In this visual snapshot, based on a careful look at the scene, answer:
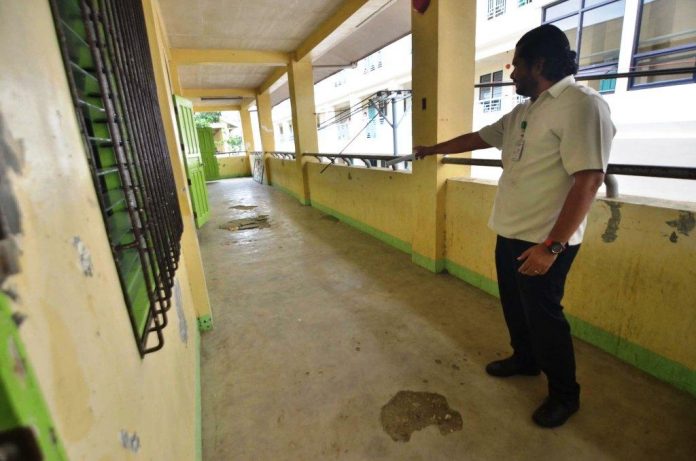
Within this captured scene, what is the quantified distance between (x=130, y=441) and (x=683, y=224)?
210 centimetres

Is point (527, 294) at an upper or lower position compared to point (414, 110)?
lower

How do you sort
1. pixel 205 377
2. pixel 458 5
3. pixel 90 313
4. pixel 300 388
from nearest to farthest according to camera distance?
pixel 90 313, pixel 300 388, pixel 205 377, pixel 458 5

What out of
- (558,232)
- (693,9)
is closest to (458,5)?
(558,232)

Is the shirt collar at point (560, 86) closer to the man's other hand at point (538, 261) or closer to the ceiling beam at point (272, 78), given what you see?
the man's other hand at point (538, 261)

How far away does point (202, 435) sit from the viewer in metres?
1.48

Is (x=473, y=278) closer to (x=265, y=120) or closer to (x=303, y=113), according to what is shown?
(x=303, y=113)

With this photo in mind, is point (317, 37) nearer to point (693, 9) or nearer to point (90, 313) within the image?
point (90, 313)

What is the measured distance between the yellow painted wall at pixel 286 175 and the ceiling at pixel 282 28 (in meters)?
1.92

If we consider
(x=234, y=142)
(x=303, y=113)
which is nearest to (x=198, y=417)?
(x=303, y=113)

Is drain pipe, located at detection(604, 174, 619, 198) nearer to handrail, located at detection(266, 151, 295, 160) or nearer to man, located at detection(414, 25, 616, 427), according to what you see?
man, located at detection(414, 25, 616, 427)

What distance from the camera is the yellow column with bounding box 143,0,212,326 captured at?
200 centimetres

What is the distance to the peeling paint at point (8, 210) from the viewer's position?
13.3 inches

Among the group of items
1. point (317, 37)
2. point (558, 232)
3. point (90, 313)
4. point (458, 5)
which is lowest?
point (558, 232)

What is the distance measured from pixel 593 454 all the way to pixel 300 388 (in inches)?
49.0
